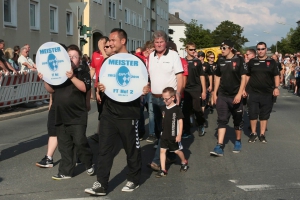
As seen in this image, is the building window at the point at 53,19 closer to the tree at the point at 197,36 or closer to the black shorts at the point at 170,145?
the black shorts at the point at 170,145

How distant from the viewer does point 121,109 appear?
5832 mm

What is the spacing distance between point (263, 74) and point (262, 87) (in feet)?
0.86

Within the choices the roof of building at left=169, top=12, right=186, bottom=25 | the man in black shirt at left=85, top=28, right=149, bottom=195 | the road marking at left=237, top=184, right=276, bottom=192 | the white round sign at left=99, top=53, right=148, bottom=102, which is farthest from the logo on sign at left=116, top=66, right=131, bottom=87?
the roof of building at left=169, top=12, right=186, bottom=25

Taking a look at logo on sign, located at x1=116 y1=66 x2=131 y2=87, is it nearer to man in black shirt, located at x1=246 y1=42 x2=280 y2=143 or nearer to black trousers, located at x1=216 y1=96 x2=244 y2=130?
black trousers, located at x1=216 y1=96 x2=244 y2=130

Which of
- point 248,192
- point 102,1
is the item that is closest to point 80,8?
point 248,192

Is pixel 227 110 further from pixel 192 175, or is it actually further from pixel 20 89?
pixel 20 89

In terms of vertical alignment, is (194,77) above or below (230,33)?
below

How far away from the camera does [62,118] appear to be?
646 centimetres

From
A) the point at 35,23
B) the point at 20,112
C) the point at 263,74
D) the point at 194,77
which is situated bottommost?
the point at 20,112

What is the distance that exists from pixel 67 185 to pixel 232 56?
3.89 meters

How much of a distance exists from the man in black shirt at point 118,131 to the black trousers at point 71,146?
0.66 meters

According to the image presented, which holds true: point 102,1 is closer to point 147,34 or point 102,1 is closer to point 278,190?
point 147,34

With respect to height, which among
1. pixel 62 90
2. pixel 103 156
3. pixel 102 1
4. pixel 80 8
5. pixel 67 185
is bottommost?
pixel 67 185

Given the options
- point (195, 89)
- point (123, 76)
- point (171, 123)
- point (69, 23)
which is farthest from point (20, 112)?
point (69, 23)
